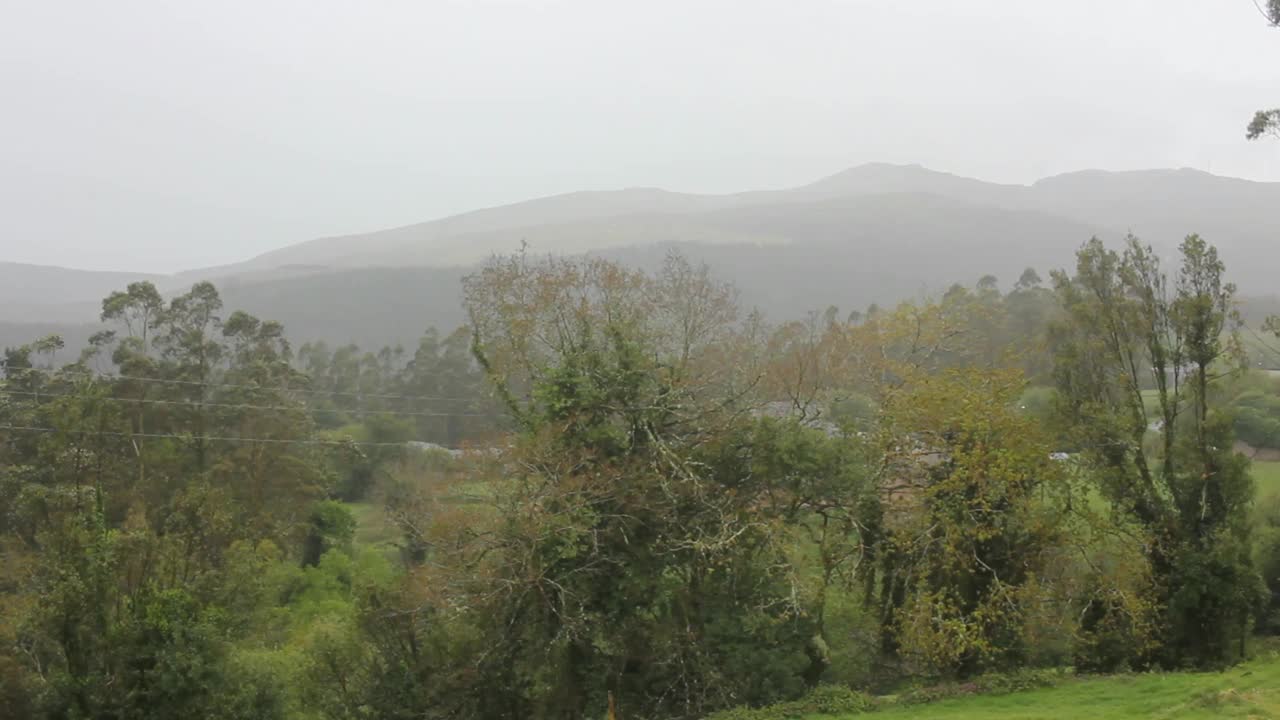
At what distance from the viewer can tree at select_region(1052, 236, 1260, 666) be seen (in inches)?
635

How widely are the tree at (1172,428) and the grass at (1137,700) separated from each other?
138 cm

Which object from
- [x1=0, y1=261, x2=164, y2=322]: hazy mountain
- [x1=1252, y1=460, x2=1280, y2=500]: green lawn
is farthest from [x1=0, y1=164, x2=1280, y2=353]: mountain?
[x1=1252, y1=460, x2=1280, y2=500]: green lawn

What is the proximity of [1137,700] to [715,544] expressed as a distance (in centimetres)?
714

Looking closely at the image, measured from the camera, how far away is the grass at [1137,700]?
11.3 metres

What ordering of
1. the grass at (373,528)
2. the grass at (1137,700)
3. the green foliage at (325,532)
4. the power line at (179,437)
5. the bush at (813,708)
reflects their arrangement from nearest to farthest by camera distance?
1. the grass at (1137,700)
2. the bush at (813,708)
3. the power line at (179,437)
4. the green foliage at (325,532)
5. the grass at (373,528)

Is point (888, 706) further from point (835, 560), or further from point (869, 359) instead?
point (869, 359)

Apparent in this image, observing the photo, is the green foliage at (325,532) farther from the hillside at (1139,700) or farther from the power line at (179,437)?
the hillside at (1139,700)

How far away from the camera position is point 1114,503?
17125 millimetres

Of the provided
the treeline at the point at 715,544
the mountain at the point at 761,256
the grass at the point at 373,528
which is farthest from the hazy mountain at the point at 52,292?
the treeline at the point at 715,544

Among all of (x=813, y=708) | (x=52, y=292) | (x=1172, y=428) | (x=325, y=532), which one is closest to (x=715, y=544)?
(x=813, y=708)

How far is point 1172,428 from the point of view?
17500 mm

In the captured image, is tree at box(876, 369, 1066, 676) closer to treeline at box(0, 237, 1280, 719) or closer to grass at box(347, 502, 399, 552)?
treeline at box(0, 237, 1280, 719)

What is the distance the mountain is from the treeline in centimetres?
6087

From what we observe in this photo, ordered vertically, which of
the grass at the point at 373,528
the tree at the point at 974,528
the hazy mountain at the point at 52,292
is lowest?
the grass at the point at 373,528
